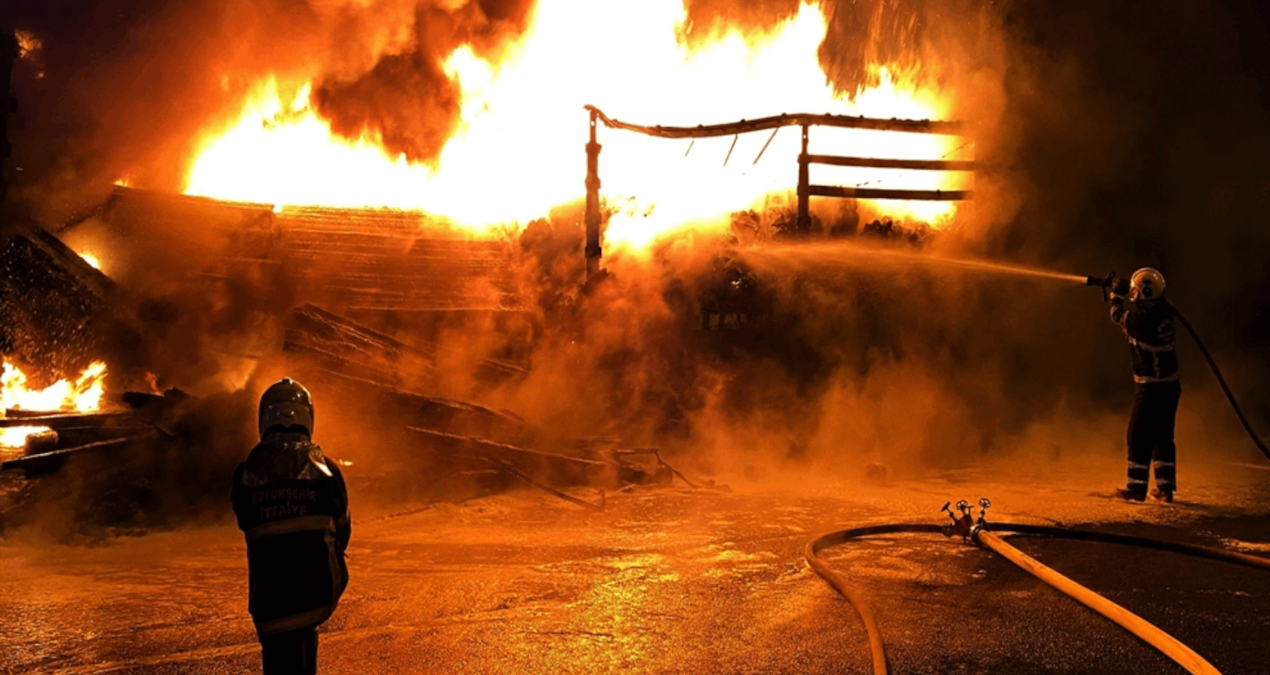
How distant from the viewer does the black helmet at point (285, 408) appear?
12.7 ft

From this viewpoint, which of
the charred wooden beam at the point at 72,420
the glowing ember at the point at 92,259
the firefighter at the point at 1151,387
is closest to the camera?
the charred wooden beam at the point at 72,420

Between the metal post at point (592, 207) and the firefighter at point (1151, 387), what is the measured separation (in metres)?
6.26

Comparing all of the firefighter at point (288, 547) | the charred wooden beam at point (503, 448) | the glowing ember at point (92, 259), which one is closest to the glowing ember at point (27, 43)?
the glowing ember at point (92, 259)

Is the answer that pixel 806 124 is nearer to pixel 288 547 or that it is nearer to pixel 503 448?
pixel 503 448

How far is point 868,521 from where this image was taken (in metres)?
7.54

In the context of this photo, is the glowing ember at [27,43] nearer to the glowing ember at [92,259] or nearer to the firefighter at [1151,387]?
the glowing ember at [92,259]

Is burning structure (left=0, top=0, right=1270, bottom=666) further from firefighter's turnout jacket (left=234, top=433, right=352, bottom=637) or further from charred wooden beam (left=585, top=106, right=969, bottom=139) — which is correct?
firefighter's turnout jacket (left=234, top=433, right=352, bottom=637)

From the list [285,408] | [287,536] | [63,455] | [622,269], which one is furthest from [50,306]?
[287,536]

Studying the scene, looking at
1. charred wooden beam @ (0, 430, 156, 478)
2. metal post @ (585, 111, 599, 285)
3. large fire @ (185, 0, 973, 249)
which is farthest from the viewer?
large fire @ (185, 0, 973, 249)

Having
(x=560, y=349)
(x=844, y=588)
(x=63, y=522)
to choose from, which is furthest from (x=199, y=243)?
(x=844, y=588)

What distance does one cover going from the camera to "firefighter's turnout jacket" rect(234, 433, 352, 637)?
359 cm

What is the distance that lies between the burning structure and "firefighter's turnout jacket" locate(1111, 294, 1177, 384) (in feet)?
8.26

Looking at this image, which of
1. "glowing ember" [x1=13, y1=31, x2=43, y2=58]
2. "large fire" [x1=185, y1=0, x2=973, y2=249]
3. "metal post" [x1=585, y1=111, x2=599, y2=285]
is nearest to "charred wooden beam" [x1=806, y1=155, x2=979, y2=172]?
"large fire" [x1=185, y1=0, x2=973, y2=249]

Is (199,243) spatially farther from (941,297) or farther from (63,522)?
(941,297)
